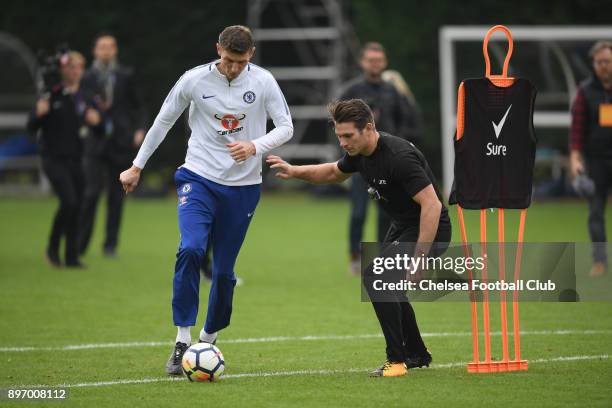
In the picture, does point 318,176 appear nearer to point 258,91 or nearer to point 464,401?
point 258,91

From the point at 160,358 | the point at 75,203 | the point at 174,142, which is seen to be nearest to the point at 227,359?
the point at 160,358

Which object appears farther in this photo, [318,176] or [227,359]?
[227,359]

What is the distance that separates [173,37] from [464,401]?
935 inches

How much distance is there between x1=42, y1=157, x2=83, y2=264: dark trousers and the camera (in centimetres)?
1345

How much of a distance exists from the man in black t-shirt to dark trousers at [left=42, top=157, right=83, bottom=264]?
6.62 meters

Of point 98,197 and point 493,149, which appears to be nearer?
point 493,149

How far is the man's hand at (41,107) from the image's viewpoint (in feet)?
43.3

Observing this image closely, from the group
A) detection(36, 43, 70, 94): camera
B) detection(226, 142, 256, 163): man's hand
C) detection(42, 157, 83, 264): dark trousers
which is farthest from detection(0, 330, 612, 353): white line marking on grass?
detection(36, 43, 70, 94): camera

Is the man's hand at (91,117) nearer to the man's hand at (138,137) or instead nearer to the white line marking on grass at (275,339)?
the man's hand at (138,137)

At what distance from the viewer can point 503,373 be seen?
7.14 metres

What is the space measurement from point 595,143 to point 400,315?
5934mm

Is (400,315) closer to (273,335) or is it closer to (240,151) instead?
(240,151)

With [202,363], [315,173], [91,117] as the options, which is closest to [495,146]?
[315,173]

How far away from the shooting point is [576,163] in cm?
1201
